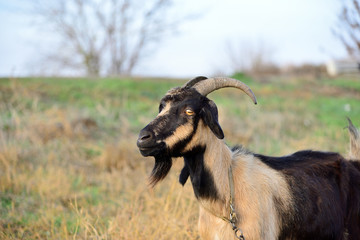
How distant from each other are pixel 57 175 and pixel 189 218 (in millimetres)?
3178

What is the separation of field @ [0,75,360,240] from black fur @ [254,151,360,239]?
1.28 meters

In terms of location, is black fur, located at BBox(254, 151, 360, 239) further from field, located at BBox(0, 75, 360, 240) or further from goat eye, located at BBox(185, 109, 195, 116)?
field, located at BBox(0, 75, 360, 240)

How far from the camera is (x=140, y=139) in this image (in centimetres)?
318

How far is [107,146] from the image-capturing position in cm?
873

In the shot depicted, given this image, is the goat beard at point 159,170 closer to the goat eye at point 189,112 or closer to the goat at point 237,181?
the goat at point 237,181

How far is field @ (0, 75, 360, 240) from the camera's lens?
4.88 meters

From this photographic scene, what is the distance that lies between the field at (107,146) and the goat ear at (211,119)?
1.20 metres

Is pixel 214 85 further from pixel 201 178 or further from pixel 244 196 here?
pixel 244 196

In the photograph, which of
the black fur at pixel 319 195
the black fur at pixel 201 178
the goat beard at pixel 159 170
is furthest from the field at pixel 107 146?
the black fur at pixel 319 195

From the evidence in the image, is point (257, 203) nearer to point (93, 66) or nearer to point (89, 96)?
point (89, 96)

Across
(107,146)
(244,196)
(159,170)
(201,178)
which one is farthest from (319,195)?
(107,146)

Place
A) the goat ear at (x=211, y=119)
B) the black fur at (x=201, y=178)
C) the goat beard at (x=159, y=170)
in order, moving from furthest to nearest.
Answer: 1. the goat beard at (x=159, y=170)
2. the black fur at (x=201, y=178)
3. the goat ear at (x=211, y=119)

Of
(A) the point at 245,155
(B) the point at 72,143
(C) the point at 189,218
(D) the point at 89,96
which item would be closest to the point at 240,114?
(D) the point at 89,96

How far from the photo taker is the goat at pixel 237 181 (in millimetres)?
3336
